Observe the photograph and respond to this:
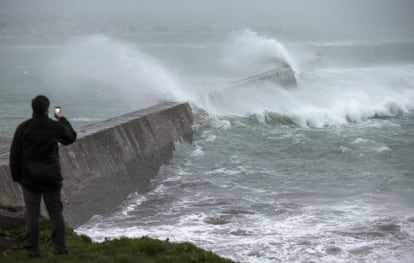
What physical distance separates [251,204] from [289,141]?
27.9 ft

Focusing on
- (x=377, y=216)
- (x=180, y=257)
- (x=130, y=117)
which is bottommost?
(x=377, y=216)

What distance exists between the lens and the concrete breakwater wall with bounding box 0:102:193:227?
10.6 metres

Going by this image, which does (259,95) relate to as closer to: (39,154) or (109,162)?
(109,162)

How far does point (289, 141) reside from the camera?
20016mm

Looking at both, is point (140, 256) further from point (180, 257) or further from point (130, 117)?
point (130, 117)

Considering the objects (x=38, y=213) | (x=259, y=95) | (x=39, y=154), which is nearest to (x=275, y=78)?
(x=259, y=95)

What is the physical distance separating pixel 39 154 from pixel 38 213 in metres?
0.65

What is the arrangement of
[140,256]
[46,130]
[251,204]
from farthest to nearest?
1. [251,204]
2. [140,256]
3. [46,130]

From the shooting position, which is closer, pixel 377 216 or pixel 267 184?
pixel 377 216

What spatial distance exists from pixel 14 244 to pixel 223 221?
449cm

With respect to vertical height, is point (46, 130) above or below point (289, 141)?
above

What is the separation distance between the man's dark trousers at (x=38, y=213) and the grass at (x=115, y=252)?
18cm

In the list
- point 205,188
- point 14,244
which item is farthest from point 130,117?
point 14,244

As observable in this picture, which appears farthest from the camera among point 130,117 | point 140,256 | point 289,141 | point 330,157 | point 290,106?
point 290,106
